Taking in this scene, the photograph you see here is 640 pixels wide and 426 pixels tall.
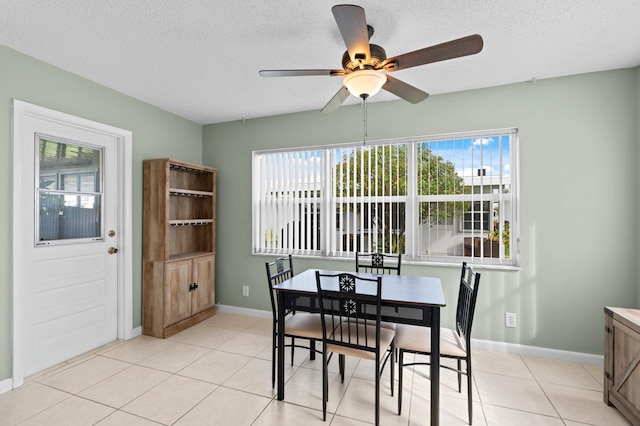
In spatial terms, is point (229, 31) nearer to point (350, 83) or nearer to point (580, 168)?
point (350, 83)

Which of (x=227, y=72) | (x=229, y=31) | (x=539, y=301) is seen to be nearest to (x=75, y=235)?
(x=227, y=72)

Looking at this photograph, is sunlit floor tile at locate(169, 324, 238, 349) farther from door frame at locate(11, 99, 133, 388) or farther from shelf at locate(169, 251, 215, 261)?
shelf at locate(169, 251, 215, 261)

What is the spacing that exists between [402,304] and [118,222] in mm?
3033

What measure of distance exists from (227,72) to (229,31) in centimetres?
64

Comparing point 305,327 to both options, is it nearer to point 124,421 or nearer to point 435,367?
point 435,367

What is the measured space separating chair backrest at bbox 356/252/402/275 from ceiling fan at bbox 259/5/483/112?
63.0 inches

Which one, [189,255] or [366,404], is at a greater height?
[189,255]

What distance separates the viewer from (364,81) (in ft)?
6.08

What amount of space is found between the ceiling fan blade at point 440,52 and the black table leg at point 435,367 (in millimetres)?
1488

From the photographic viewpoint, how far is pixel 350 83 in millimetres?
1890

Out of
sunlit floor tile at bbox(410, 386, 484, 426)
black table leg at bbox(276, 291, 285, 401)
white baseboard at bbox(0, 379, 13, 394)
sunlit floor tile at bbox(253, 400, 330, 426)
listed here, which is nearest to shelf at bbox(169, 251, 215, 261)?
white baseboard at bbox(0, 379, 13, 394)

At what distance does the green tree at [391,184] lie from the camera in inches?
129

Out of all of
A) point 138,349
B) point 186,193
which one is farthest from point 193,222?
point 138,349

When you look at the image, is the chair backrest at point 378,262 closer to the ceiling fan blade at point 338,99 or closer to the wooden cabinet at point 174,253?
the ceiling fan blade at point 338,99
